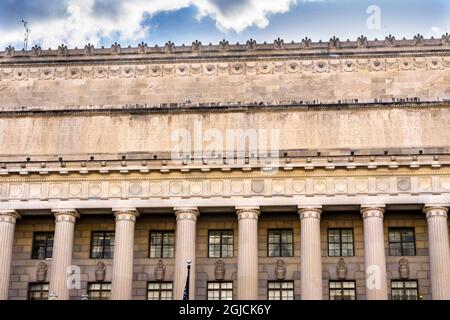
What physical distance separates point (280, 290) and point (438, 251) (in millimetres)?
9110

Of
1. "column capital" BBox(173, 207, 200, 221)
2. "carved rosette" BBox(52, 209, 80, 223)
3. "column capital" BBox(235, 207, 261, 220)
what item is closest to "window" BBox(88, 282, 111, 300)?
"carved rosette" BBox(52, 209, 80, 223)

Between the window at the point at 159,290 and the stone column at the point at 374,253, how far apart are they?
11361 mm

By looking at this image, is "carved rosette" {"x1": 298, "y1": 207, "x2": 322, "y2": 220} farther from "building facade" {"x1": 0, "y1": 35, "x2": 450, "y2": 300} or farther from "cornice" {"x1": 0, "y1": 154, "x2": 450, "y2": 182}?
"cornice" {"x1": 0, "y1": 154, "x2": 450, "y2": 182}

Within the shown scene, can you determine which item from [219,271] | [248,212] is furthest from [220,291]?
[248,212]

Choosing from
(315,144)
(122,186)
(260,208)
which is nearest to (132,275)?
(122,186)

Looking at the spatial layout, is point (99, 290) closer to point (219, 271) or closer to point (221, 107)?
point (219, 271)

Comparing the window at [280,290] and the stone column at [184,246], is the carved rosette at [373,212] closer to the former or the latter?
the window at [280,290]

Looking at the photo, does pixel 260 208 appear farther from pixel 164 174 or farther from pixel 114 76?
pixel 114 76

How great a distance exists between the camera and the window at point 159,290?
48.4 m

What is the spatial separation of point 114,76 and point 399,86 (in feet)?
61.1

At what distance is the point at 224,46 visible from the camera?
55.6m

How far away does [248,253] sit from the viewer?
4638 cm

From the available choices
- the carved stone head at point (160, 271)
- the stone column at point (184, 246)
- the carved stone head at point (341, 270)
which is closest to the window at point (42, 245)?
the carved stone head at point (160, 271)
